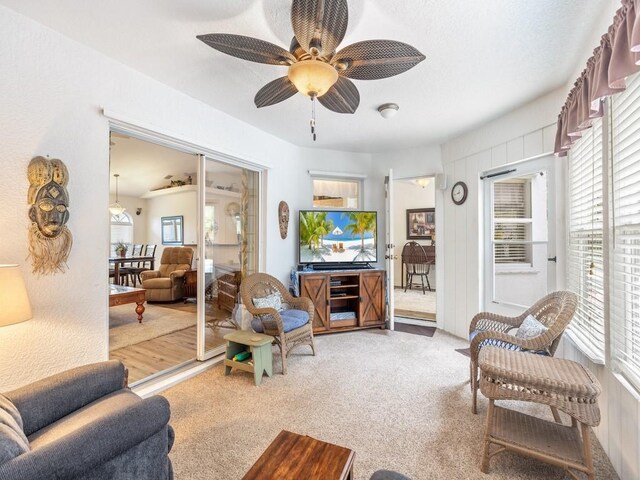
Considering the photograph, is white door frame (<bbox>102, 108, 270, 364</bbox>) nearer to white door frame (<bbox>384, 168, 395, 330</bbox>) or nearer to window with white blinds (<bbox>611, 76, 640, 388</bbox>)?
white door frame (<bbox>384, 168, 395, 330</bbox>)

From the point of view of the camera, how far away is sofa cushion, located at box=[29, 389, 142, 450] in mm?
1225

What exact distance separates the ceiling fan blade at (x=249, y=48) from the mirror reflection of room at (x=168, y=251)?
170 centimetres

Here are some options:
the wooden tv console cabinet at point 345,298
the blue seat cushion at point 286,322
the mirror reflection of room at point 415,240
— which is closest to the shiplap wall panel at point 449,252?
the wooden tv console cabinet at point 345,298

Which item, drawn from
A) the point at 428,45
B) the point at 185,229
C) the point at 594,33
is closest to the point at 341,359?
the point at 428,45

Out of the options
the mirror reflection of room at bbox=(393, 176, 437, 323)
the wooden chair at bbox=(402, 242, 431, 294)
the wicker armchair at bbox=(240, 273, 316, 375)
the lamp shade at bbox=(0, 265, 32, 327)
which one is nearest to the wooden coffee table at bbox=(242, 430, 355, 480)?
the lamp shade at bbox=(0, 265, 32, 327)

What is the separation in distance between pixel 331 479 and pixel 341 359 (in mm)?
2108

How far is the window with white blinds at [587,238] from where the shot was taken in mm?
1937

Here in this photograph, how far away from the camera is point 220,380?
8.80ft

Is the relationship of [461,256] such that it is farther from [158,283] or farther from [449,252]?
[158,283]

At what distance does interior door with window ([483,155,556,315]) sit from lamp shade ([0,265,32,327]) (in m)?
3.77

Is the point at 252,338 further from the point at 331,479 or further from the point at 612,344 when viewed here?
the point at 612,344

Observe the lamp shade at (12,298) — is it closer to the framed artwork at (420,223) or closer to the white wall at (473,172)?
the white wall at (473,172)

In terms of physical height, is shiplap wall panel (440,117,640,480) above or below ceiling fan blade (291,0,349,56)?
below

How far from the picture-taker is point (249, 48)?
62.4 inches
